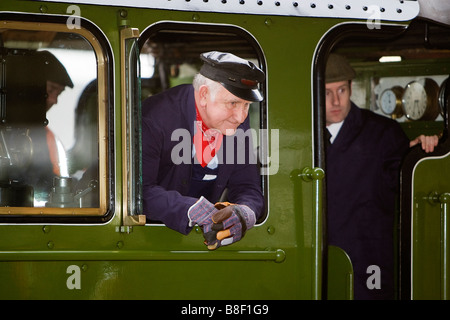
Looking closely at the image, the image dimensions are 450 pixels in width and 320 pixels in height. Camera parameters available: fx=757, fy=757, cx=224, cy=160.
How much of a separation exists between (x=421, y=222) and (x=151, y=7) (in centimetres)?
185

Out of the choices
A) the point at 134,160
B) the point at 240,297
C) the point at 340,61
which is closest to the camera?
the point at 134,160

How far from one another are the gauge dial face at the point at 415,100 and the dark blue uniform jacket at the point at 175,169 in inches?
78.2

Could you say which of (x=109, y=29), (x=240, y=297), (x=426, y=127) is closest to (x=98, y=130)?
(x=109, y=29)

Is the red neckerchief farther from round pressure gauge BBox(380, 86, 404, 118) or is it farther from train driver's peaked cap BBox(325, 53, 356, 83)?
round pressure gauge BBox(380, 86, 404, 118)

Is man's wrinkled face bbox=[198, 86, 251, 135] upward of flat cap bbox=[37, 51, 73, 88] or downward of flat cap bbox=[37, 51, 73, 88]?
downward

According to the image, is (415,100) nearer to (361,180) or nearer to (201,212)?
(361,180)

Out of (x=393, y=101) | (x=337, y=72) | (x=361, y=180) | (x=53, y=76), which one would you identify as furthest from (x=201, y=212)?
(x=393, y=101)

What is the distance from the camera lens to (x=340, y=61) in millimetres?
4945

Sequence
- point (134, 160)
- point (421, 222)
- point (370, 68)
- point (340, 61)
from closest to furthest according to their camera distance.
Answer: point (134, 160), point (421, 222), point (340, 61), point (370, 68)

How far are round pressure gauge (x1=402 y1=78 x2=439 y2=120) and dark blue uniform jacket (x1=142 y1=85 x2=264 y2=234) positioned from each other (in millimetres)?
1988

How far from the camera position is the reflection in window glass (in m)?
3.46

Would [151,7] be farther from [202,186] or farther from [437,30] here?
[437,30]

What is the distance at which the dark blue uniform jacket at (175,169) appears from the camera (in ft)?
11.6

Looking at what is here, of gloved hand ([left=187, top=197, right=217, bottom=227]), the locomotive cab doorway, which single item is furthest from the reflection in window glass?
the locomotive cab doorway
